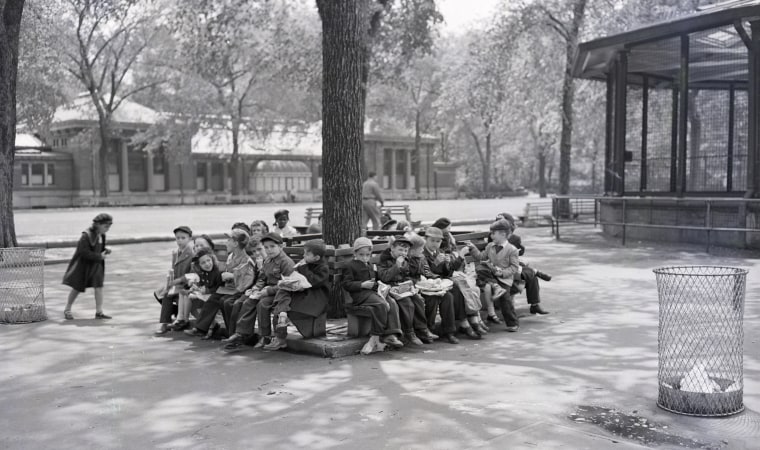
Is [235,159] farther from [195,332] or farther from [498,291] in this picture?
[498,291]

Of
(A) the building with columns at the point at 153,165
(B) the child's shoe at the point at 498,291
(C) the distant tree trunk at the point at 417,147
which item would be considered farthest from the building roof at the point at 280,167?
(B) the child's shoe at the point at 498,291

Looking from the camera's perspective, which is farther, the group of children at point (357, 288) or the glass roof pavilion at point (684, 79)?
the glass roof pavilion at point (684, 79)

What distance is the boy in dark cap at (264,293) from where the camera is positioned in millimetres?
8150

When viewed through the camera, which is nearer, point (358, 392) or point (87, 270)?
point (358, 392)

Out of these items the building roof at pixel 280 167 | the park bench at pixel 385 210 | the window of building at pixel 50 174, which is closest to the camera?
the park bench at pixel 385 210

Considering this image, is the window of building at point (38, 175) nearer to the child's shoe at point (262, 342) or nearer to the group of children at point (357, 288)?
the group of children at point (357, 288)

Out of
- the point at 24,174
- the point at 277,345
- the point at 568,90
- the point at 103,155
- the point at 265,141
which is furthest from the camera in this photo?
the point at 265,141

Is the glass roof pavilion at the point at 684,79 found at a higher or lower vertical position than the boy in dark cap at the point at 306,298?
higher

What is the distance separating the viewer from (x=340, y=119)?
31.1 ft

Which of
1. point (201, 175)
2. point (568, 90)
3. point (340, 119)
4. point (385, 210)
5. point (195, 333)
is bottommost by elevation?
point (195, 333)

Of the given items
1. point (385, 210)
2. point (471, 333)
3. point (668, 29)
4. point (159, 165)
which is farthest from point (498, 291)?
point (159, 165)

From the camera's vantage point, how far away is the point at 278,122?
51.2 metres

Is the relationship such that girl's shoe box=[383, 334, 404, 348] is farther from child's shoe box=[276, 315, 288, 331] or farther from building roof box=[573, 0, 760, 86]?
building roof box=[573, 0, 760, 86]

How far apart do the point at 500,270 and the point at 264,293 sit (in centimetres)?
292
